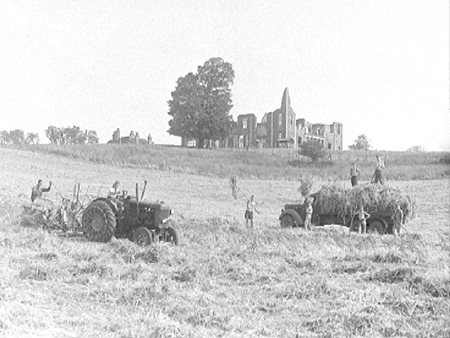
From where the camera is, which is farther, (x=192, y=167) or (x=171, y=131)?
(x=171, y=131)

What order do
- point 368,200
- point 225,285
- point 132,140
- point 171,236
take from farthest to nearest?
point 132,140, point 368,200, point 171,236, point 225,285

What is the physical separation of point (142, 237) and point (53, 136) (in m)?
29.8

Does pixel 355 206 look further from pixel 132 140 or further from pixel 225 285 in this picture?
pixel 132 140

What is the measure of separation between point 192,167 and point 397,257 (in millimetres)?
19630

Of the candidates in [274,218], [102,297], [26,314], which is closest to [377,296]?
[102,297]

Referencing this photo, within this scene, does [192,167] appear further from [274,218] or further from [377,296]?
[377,296]

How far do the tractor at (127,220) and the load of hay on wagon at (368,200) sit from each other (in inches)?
273

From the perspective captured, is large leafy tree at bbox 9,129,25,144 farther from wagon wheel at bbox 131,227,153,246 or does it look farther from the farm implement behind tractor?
wagon wheel at bbox 131,227,153,246

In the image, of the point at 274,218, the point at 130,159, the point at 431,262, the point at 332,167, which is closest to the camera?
the point at 431,262

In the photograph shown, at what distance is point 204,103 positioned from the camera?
114ft

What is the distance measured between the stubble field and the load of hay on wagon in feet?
6.61

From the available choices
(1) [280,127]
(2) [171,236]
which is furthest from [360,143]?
(2) [171,236]

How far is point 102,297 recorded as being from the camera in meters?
6.82

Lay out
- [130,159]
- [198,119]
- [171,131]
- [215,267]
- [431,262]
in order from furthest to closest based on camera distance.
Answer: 1. [171,131]
2. [198,119]
3. [130,159]
4. [431,262]
5. [215,267]
